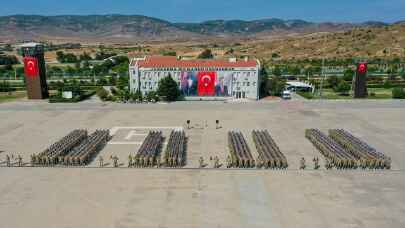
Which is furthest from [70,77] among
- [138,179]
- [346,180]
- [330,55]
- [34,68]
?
[330,55]

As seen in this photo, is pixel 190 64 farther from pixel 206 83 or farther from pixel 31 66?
pixel 31 66

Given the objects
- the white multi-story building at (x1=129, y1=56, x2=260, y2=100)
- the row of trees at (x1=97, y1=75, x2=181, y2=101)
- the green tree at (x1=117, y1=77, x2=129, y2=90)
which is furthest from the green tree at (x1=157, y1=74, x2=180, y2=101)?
the green tree at (x1=117, y1=77, x2=129, y2=90)

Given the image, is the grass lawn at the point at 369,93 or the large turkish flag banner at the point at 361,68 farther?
the grass lawn at the point at 369,93

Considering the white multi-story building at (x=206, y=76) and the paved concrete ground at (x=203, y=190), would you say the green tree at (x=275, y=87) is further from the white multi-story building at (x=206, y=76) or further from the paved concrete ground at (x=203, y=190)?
the paved concrete ground at (x=203, y=190)

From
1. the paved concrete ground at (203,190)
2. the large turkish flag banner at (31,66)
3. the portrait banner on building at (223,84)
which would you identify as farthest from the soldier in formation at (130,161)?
the large turkish flag banner at (31,66)

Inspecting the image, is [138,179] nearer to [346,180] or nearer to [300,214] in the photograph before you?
[300,214]

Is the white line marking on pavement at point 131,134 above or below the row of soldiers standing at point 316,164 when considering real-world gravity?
above
